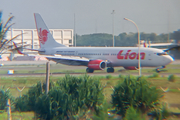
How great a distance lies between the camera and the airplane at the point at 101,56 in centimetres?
2683

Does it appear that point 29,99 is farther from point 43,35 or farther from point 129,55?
point 43,35

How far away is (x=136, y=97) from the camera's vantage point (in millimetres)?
9891

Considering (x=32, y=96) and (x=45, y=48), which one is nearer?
(x=32, y=96)

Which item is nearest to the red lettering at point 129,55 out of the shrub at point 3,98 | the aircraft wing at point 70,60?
the aircraft wing at point 70,60

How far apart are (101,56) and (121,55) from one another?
2797 mm

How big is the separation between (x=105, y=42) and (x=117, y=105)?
76.0 meters

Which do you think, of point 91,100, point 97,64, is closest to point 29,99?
point 91,100

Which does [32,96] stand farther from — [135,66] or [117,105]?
[135,66]

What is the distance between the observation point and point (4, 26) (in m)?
14.1

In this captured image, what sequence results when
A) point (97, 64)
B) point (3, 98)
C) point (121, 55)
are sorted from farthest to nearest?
point (121, 55) < point (97, 64) < point (3, 98)

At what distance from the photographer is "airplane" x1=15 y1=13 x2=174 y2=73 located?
26.8 meters

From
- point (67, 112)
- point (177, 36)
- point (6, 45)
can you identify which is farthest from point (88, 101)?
point (6, 45)

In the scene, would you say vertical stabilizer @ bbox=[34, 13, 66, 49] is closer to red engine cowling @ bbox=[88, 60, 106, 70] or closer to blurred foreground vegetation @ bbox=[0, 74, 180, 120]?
red engine cowling @ bbox=[88, 60, 106, 70]

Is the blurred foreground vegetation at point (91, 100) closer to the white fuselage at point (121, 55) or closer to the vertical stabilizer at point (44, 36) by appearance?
the white fuselage at point (121, 55)
